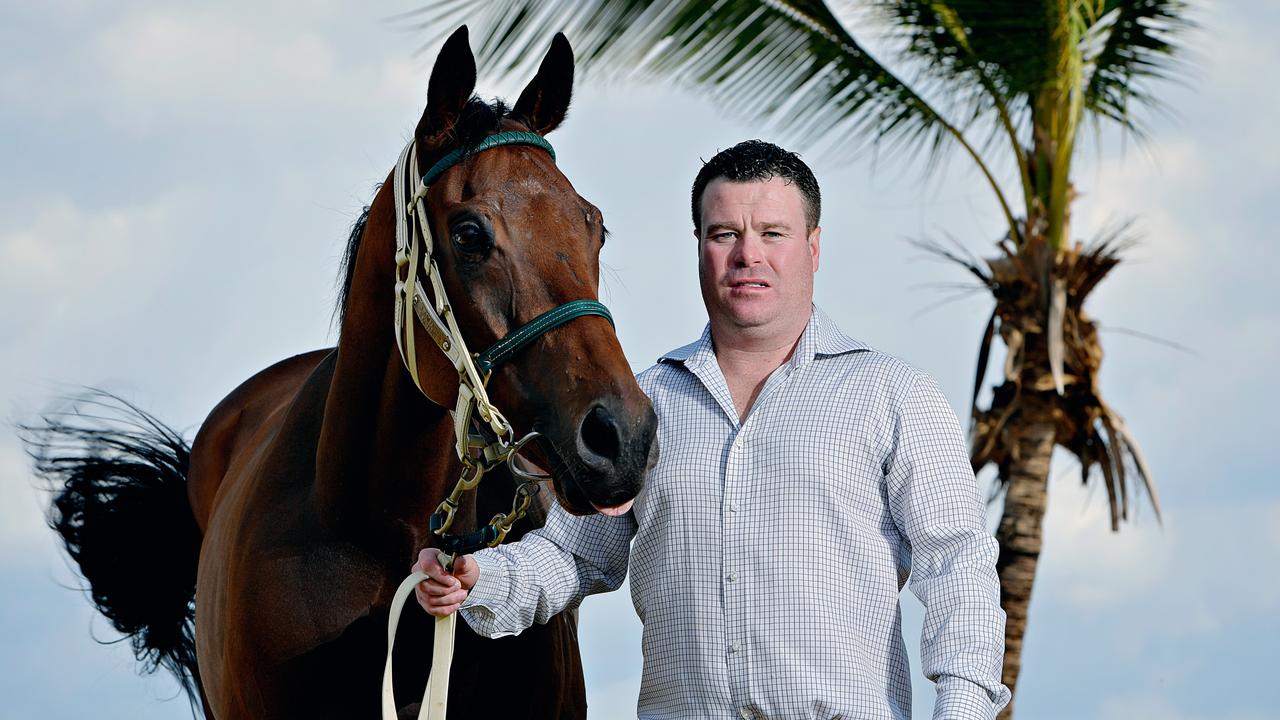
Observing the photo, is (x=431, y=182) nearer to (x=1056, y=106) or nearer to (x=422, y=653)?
(x=422, y=653)

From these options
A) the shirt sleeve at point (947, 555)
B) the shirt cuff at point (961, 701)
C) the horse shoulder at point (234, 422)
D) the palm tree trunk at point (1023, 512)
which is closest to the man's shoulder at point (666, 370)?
the shirt sleeve at point (947, 555)

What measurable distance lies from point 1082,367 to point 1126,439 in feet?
1.70

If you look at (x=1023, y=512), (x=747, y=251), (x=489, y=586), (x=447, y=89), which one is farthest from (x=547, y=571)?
(x=1023, y=512)

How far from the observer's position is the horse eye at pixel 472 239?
8.76ft

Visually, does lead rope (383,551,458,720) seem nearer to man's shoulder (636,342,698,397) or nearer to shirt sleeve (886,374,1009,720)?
man's shoulder (636,342,698,397)

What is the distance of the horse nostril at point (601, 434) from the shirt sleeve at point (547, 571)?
45 cm

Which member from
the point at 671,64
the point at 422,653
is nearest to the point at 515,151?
the point at 422,653

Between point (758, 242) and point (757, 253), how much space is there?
1.3 inches

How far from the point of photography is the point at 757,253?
9.10ft

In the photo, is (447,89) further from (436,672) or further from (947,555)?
(947,555)

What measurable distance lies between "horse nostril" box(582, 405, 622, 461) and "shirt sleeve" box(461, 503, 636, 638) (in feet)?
1.49

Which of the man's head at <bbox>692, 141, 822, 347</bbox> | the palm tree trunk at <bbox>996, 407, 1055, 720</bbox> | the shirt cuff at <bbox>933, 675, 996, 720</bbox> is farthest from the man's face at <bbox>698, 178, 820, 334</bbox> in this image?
the palm tree trunk at <bbox>996, 407, 1055, 720</bbox>

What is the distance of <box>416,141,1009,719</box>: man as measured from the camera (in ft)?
8.54

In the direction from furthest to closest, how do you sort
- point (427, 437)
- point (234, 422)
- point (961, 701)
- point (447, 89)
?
1. point (234, 422)
2. point (427, 437)
3. point (447, 89)
4. point (961, 701)
